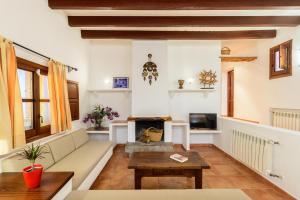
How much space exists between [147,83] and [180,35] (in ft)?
4.76

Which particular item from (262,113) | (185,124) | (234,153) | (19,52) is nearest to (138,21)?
(19,52)

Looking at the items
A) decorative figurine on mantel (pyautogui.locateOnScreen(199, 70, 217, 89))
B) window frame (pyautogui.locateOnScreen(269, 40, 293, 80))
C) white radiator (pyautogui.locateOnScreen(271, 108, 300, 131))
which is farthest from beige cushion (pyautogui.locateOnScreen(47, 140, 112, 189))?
window frame (pyautogui.locateOnScreen(269, 40, 293, 80))

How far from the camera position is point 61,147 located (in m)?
2.86

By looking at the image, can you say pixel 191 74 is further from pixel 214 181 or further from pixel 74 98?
pixel 74 98

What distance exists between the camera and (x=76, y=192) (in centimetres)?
182

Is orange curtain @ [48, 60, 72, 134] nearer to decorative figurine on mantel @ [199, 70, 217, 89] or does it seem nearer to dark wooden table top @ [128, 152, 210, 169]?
dark wooden table top @ [128, 152, 210, 169]

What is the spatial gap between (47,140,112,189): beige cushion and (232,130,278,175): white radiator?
8.80 feet

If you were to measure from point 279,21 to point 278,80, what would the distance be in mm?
1383

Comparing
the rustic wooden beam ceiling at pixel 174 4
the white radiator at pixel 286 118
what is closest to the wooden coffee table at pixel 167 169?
the rustic wooden beam ceiling at pixel 174 4

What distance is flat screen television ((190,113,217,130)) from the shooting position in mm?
4930

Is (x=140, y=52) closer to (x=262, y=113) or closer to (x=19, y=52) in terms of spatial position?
(x=19, y=52)

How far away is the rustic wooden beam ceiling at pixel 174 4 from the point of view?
2811 mm

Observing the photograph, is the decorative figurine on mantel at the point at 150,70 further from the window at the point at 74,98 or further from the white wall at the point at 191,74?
the window at the point at 74,98

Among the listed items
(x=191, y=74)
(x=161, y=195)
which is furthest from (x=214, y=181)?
(x=191, y=74)
